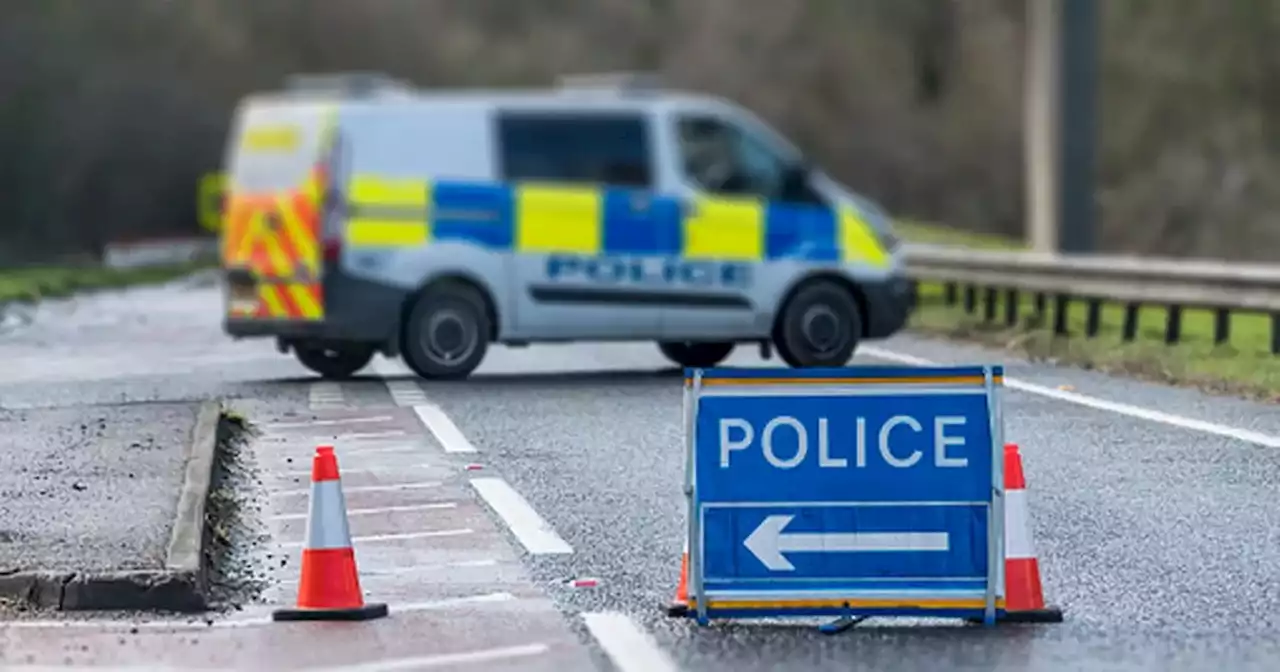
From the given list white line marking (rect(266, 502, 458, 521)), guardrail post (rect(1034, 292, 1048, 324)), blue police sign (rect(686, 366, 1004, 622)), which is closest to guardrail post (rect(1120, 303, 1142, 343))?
guardrail post (rect(1034, 292, 1048, 324))

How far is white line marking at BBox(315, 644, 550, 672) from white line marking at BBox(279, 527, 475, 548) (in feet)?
8.33

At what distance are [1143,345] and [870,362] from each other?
8.09ft

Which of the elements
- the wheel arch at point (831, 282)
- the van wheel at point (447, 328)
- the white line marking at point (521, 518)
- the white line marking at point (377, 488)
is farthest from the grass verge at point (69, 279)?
the white line marking at point (521, 518)

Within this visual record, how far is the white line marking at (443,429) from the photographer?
13.7 m

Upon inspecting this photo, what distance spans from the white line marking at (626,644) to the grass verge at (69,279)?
23.8 metres

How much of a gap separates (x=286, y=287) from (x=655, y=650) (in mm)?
10461

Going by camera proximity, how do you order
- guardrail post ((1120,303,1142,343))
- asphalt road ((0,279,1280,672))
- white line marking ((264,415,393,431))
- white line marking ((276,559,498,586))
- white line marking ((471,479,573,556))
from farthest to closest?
guardrail post ((1120,303,1142,343)), white line marking ((264,415,393,431)), white line marking ((471,479,573,556)), white line marking ((276,559,498,586)), asphalt road ((0,279,1280,672))

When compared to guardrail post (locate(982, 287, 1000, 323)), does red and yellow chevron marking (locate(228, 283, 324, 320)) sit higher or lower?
higher

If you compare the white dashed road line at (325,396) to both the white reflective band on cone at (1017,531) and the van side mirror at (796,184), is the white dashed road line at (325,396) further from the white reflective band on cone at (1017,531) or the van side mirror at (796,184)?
the white reflective band on cone at (1017,531)

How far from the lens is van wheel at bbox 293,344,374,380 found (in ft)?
61.5

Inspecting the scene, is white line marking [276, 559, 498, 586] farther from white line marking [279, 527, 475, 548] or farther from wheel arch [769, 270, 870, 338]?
wheel arch [769, 270, 870, 338]

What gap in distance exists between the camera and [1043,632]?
26.8 ft

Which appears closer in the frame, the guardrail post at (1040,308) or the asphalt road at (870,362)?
the asphalt road at (870,362)

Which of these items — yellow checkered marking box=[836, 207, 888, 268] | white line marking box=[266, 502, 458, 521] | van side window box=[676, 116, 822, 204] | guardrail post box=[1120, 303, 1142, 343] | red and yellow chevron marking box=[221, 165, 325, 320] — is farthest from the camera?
guardrail post box=[1120, 303, 1142, 343]
